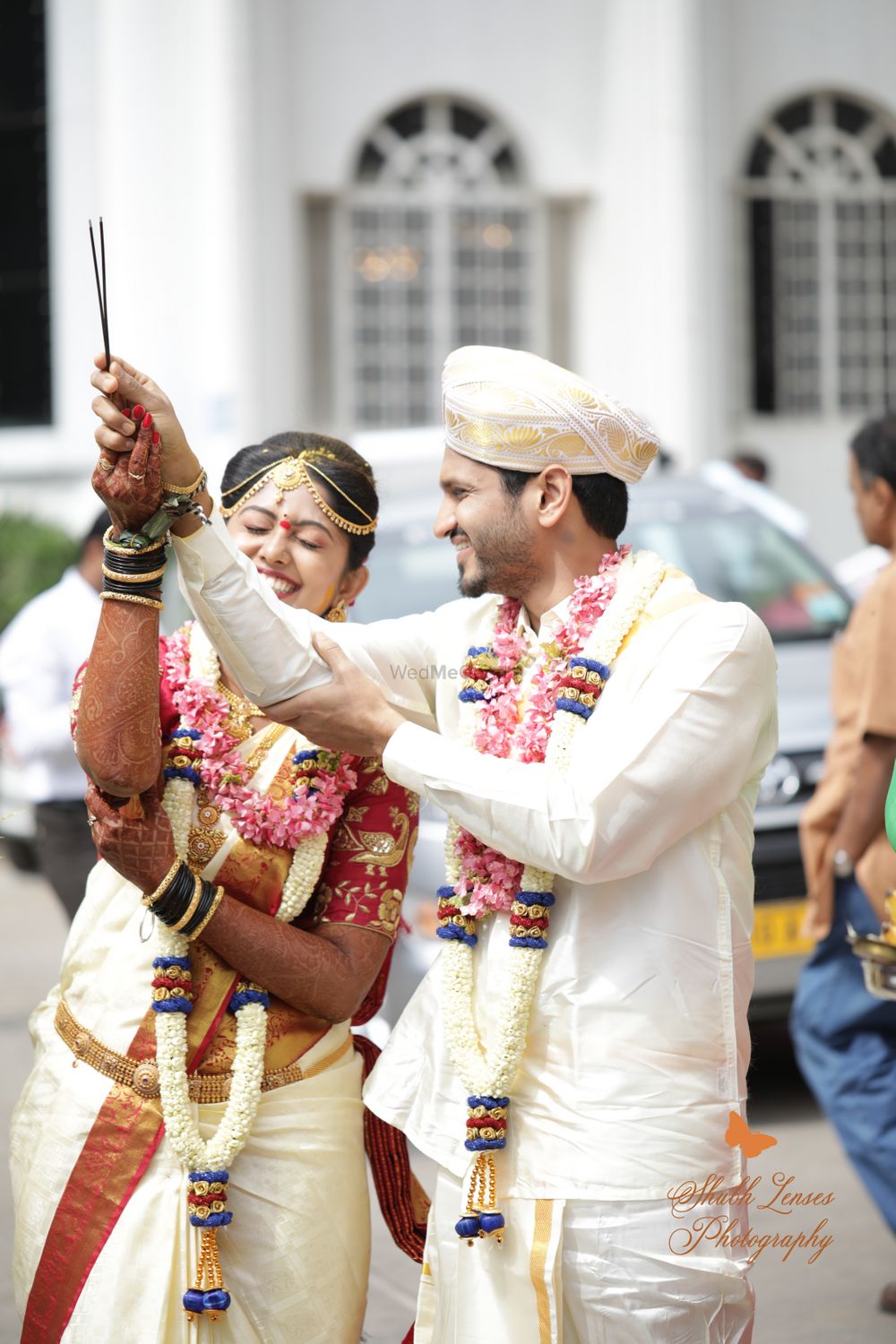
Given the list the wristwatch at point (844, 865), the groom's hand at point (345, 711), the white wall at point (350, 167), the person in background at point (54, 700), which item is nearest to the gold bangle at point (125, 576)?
the groom's hand at point (345, 711)

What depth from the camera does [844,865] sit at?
4.88m

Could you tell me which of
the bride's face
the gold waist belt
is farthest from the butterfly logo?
the bride's face

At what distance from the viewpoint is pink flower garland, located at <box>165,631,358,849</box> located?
116 inches

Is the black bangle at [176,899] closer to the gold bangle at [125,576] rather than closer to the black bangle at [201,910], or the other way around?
the black bangle at [201,910]

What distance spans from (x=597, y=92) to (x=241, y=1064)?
14476 millimetres

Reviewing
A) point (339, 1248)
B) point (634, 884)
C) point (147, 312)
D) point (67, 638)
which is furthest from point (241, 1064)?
point (147, 312)

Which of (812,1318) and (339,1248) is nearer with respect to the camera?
(339,1248)

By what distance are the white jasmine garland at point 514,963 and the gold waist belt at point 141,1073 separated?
0.36 m

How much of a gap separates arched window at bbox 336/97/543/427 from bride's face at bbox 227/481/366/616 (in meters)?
12.7

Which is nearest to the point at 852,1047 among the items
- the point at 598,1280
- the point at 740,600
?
the point at 740,600

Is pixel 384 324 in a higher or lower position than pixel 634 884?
higher

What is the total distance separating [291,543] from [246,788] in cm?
48

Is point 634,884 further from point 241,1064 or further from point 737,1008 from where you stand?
point 241,1064

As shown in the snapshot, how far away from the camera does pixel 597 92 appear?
628 inches
